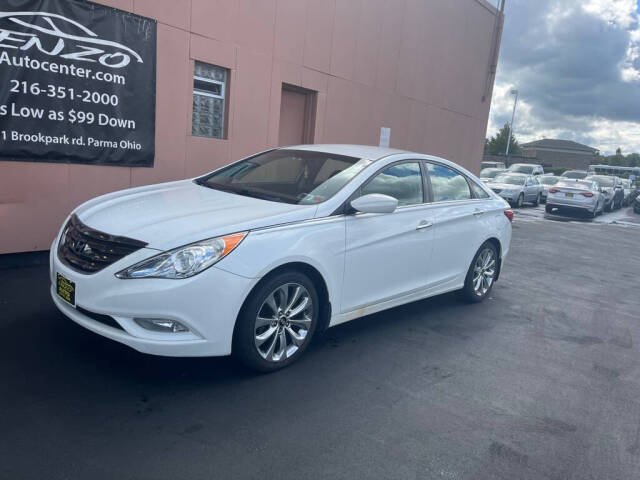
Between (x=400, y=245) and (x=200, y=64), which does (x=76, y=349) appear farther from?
(x=200, y=64)

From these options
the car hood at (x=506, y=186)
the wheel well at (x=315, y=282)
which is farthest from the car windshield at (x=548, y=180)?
the wheel well at (x=315, y=282)

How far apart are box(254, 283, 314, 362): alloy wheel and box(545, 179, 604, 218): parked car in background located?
1865cm

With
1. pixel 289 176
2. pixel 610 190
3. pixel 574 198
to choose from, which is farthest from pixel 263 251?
pixel 610 190

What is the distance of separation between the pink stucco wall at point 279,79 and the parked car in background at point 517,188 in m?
7.66

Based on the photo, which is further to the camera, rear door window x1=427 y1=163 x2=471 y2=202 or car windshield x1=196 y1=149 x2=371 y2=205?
rear door window x1=427 y1=163 x2=471 y2=202

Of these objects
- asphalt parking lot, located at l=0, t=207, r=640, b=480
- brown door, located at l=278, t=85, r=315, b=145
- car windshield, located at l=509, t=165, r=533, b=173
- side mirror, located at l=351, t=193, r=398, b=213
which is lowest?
asphalt parking lot, located at l=0, t=207, r=640, b=480

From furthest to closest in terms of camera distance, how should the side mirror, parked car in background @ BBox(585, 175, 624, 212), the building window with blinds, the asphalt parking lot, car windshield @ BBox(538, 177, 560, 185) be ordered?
car windshield @ BBox(538, 177, 560, 185) → parked car in background @ BBox(585, 175, 624, 212) → the building window with blinds → the side mirror → the asphalt parking lot

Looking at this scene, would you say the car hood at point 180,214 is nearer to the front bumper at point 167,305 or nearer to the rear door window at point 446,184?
the front bumper at point 167,305

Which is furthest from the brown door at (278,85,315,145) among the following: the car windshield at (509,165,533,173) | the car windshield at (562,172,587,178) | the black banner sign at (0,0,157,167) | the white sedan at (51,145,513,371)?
the car windshield at (509,165,533,173)

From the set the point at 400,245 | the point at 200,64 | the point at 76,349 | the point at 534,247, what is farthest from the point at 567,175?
the point at 76,349

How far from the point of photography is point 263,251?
3.54 metres

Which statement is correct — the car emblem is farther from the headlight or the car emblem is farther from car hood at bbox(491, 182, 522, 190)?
car hood at bbox(491, 182, 522, 190)

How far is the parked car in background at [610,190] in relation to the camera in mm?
23891

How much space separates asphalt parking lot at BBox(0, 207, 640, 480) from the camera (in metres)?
2.84
